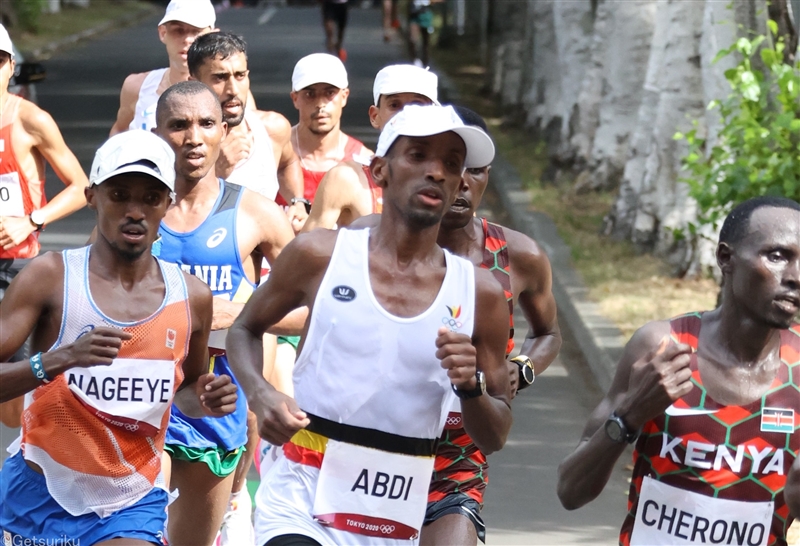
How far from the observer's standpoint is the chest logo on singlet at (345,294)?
4082mm

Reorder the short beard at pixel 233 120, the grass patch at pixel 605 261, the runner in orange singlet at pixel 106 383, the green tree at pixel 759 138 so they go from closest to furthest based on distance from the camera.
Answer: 1. the runner in orange singlet at pixel 106 383
2. the short beard at pixel 233 120
3. the green tree at pixel 759 138
4. the grass patch at pixel 605 261

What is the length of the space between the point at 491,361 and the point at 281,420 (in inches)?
27.6

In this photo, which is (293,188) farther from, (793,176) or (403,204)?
(403,204)

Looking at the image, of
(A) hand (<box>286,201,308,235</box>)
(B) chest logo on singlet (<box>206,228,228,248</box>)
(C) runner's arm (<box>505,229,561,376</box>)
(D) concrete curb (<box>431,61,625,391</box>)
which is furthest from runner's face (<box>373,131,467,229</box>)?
(D) concrete curb (<box>431,61,625,391</box>)

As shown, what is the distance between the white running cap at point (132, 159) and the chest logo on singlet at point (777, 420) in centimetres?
186

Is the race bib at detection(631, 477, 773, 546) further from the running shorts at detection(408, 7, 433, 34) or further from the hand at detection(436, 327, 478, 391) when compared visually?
the running shorts at detection(408, 7, 433, 34)

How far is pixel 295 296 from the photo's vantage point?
13.9ft

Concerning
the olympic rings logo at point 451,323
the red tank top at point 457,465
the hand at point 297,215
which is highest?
the olympic rings logo at point 451,323

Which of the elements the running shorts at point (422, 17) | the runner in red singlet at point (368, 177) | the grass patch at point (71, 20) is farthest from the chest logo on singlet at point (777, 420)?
the grass patch at point (71, 20)

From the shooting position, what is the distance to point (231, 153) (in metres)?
6.90

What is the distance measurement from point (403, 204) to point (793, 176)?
16.1ft

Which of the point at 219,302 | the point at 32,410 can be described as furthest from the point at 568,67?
the point at 32,410

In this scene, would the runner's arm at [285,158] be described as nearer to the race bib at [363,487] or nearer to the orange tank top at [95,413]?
the orange tank top at [95,413]

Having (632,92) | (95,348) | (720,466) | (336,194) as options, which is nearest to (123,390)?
(95,348)
